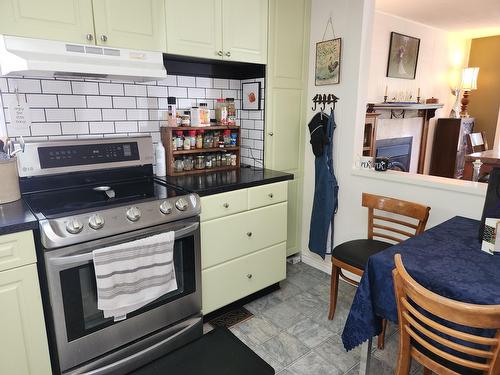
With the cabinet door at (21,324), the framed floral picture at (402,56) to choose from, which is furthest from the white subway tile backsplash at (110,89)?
the framed floral picture at (402,56)

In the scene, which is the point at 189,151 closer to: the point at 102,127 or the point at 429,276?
the point at 102,127

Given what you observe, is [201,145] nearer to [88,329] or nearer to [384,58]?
Result: [88,329]

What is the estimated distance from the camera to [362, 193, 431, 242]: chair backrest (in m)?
2.01

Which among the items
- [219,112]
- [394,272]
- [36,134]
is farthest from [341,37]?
[36,134]

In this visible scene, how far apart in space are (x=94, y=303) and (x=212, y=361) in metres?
0.64

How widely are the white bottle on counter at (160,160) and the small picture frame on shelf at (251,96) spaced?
0.77 meters

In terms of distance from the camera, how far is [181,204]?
5.94 ft

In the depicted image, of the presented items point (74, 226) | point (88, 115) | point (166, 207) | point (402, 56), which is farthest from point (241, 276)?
point (402, 56)

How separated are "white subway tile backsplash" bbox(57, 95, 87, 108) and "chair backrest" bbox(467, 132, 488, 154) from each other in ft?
16.0

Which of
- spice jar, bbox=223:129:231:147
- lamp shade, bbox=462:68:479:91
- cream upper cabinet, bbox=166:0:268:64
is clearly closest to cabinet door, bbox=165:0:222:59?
cream upper cabinet, bbox=166:0:268:64

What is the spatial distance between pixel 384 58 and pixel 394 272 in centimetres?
360

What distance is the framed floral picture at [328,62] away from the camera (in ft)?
8.04

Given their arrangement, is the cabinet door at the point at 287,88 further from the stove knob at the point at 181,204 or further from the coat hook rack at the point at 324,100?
the stove knob at the point at 181,204

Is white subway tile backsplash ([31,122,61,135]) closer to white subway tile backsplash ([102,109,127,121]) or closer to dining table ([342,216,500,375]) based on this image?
white subway tile backsplash ([102,109,127,121])
